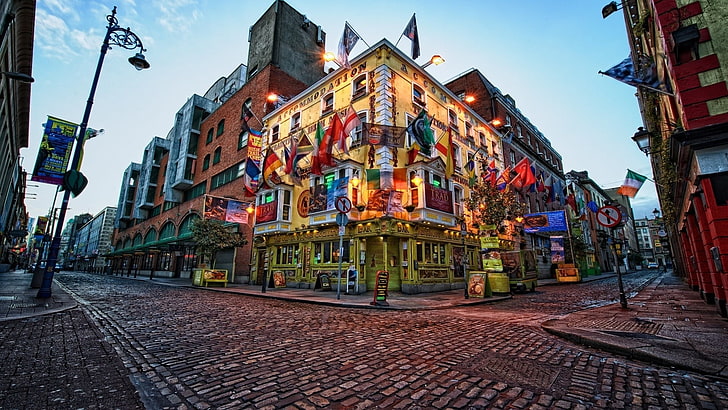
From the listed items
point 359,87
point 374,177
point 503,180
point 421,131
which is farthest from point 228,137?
point 503,180

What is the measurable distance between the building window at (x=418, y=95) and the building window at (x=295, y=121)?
882 cm

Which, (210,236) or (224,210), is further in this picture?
(210,236)

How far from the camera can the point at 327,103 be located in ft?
69.4

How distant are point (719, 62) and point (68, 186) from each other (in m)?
18.1

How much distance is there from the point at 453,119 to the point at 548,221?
10.9 meters

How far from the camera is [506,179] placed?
20.8 metres

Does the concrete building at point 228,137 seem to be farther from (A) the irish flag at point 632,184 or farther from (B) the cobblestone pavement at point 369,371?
(A) the irish flag at point 632,184

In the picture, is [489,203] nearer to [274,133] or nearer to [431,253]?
[431,253]

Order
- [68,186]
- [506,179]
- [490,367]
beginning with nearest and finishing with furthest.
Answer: [490,367], [68,186], [506,179]

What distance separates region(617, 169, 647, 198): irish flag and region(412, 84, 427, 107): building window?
38.4 ft

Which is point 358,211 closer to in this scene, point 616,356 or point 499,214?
point 499,214

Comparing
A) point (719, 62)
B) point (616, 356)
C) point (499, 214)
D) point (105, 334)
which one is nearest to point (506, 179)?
point (499, 214)

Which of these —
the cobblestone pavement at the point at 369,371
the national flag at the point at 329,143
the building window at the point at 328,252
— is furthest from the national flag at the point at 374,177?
the cobblestone pavement at the point at 369,371

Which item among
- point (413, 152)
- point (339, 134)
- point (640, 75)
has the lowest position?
point (640, 75)
